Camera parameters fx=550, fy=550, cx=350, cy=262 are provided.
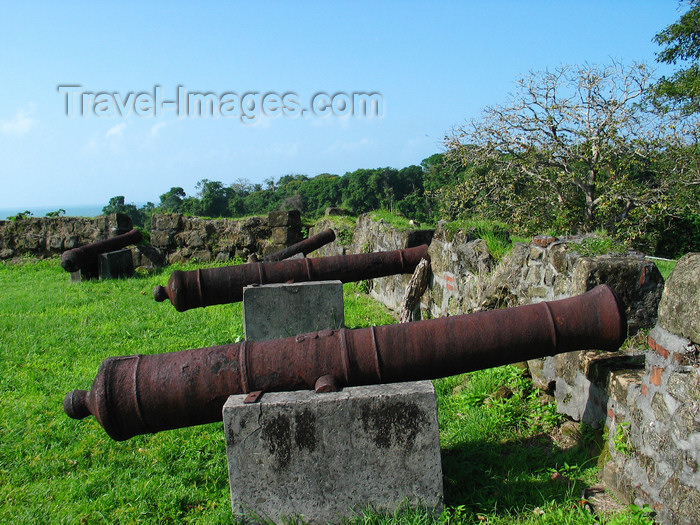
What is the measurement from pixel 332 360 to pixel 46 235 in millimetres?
12826

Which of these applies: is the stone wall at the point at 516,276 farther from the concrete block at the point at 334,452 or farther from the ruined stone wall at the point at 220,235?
the ruined stone wall at the point at 220,235

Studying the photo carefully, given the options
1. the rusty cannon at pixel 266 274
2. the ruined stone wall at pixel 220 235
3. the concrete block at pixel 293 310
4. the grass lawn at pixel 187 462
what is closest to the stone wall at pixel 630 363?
the grass lawn at pixel 187 462

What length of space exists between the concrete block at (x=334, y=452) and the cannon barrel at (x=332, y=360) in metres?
0.15

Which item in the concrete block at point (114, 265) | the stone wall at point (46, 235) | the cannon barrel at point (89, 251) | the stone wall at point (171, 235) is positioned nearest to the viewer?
the cannon barrel at point (89, 251)

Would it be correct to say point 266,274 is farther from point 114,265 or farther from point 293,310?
point 114,265

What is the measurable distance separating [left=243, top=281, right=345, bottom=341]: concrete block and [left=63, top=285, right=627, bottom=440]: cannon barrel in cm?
277

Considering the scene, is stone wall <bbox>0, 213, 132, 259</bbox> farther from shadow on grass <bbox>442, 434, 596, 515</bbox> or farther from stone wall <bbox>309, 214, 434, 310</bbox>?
shadow on grass <bbox>442, 434, 596, 515</bbox>

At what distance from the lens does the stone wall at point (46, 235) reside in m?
13.2

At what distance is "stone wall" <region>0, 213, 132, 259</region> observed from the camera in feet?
43.2

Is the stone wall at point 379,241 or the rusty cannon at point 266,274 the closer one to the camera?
the rusty cannon at point 266,274

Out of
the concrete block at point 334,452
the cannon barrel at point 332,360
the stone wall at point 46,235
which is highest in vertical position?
the stone wall at point 46,235

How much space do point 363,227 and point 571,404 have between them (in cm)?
668

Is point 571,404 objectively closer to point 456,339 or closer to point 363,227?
point 456,339

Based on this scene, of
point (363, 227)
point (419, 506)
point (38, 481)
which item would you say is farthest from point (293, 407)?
point (363, 227)
